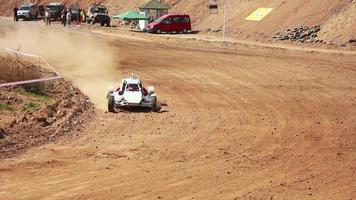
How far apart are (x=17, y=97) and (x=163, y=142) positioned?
603 cm

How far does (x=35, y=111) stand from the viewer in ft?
57.2

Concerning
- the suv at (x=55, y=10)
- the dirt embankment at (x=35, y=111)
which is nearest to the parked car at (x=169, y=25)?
the suv at (x=55, y=10)

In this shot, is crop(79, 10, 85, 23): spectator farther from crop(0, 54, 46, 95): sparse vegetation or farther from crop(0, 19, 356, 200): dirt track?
crop(0, 54, 46, 95): sparse vegetation

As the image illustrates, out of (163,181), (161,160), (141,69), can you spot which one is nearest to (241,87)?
(141,69)

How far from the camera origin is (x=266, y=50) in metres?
37.6

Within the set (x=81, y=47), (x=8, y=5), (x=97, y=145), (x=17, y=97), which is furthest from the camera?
(x=8, y=5)

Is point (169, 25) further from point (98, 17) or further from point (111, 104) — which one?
point (111, 104)

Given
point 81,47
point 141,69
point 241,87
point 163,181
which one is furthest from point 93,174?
point 81,47

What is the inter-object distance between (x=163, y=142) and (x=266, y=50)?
23.6 m

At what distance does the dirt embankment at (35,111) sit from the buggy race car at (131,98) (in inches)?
31.2

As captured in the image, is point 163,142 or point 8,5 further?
point 8,5

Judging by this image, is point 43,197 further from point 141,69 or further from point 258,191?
point 141,69

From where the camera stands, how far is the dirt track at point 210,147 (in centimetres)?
1166

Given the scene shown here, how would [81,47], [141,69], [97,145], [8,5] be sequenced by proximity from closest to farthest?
[97,145] → [141,69] → [81,47] → [8,5]
